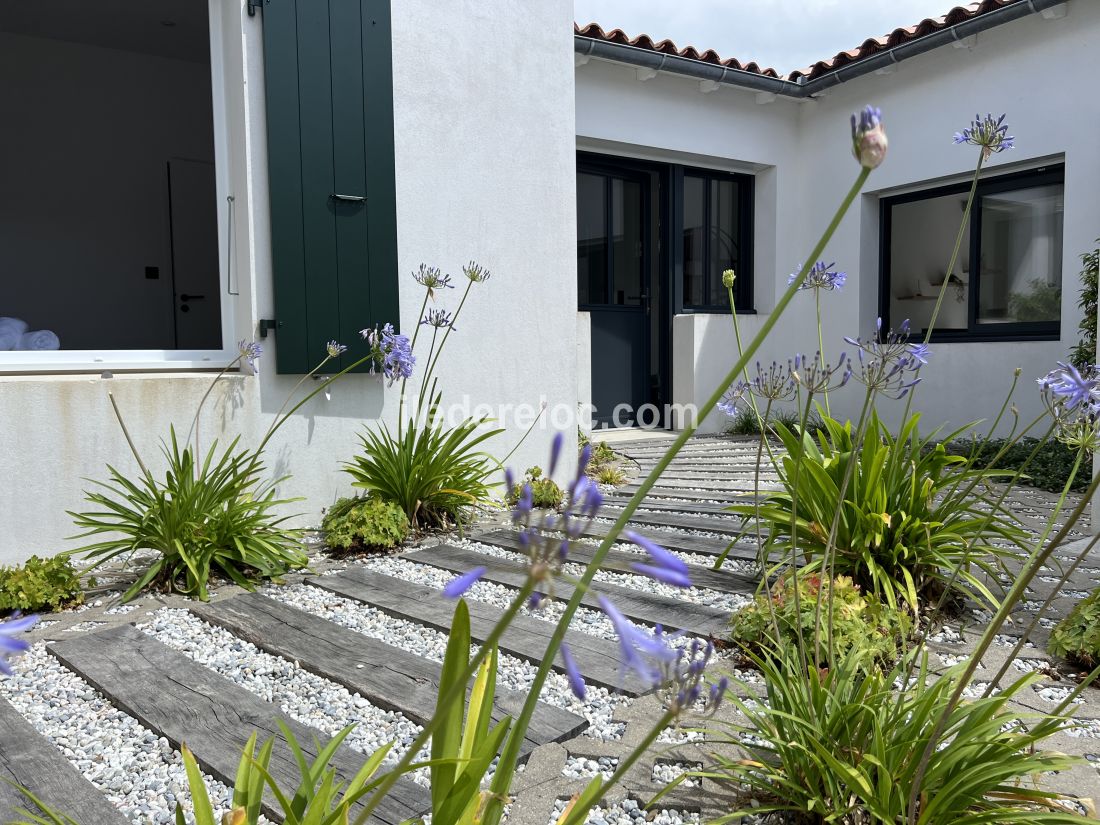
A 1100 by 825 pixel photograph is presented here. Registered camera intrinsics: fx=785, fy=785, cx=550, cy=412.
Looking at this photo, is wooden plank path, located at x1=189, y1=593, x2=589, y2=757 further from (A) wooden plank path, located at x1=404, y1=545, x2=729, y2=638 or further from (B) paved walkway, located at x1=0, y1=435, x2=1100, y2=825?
(A) wooden plank path, located at x1=404, y1=545, x2=729, y2=638

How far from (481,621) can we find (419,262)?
89.2 inches

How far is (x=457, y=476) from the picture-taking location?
3922mm

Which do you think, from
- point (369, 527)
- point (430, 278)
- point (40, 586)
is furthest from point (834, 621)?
point (40, 586)

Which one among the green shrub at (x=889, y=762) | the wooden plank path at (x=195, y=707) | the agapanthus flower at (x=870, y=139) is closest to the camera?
the agapanthus flower at (x=870, y=139)

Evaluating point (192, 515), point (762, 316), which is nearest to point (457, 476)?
point (192, 515)

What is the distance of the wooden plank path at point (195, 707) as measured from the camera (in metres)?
1.62

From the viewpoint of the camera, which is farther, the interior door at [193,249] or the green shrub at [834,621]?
the interior door at [193,249]

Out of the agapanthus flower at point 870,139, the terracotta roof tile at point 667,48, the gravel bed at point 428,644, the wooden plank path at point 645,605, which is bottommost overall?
the gravel bed at point 428,644

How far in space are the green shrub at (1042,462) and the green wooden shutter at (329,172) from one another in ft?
11.8

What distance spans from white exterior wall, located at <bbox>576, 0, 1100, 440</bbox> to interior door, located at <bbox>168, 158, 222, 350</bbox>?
11.2ft

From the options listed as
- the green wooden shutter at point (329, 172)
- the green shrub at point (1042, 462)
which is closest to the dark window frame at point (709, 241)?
the green shrub at point (1042, 462)

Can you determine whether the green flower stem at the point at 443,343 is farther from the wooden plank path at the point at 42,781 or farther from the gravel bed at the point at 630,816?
the gravel bed at the point at 630,816

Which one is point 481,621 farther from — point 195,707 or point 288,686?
point 195,707

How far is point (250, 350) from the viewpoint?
3613 millimetres
